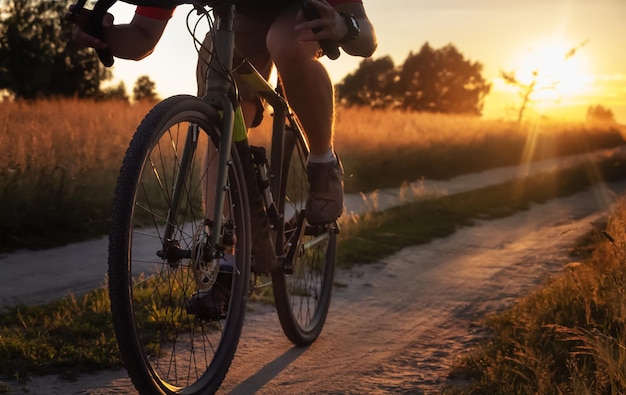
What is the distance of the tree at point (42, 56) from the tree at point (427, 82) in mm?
29530

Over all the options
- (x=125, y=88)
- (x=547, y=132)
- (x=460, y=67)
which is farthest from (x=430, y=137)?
(x=460, y=67)

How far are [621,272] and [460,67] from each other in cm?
6865

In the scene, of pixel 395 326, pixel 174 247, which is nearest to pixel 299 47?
pixel 174 247

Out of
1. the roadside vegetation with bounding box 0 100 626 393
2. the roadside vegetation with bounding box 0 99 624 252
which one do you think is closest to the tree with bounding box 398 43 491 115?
the roadside vegetation with bounding box 0 99 624 252

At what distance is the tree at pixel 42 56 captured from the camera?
3142 cm

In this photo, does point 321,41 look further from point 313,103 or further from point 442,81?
point 442,81

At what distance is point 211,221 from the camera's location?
2.59 metres

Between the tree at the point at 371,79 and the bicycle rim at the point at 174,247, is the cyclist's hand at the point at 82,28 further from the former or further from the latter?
the tree at the point at 371,79

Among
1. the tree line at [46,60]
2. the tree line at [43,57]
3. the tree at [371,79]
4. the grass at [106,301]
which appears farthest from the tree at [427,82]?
the grass at [106,301]

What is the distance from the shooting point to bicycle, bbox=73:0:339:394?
217cm

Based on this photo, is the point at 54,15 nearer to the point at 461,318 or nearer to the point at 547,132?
the point at 547,132

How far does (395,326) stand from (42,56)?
31.0 m

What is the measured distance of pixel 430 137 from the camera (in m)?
18.2

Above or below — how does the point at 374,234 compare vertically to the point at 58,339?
above
